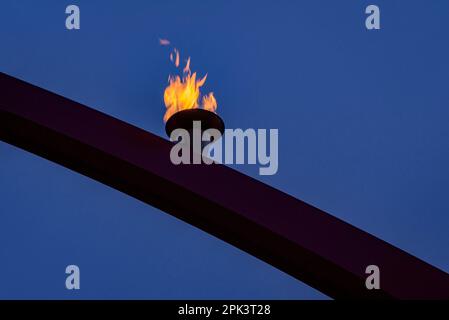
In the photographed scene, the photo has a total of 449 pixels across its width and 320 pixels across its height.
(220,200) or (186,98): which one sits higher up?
(186,98)

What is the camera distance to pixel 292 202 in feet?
17.7

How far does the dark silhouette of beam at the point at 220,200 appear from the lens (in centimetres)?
514

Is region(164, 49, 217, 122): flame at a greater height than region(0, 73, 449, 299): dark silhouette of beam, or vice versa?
region(164, 49, 217, 122): flame

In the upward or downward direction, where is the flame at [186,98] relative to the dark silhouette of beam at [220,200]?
upward

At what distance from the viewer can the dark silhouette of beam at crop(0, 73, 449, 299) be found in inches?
202

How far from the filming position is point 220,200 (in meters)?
5.35
